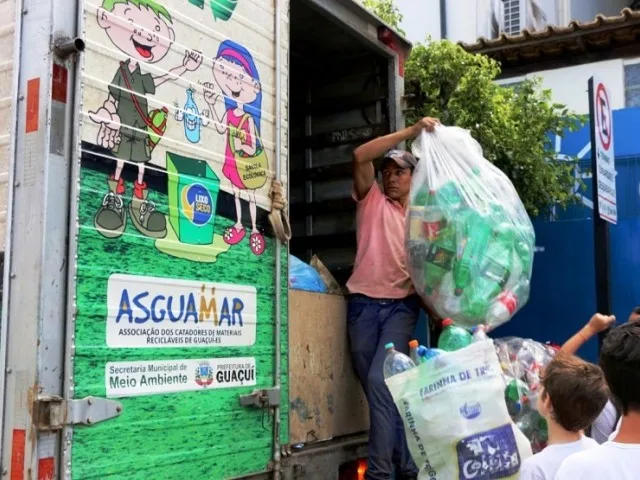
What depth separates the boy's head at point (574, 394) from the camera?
1975 mm

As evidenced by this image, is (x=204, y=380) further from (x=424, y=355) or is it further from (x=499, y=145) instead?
(x=499, y=145)

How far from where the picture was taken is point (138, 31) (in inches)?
98.1

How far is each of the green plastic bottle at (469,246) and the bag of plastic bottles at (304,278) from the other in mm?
633

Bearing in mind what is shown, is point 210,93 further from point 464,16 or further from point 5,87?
point 464,16

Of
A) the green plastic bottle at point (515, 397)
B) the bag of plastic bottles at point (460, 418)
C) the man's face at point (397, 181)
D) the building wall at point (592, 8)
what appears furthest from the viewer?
the building wall at point (592, 8)

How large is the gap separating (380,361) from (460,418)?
84 centimetres

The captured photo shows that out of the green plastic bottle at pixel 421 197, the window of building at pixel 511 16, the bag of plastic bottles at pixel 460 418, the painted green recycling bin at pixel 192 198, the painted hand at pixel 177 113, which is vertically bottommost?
the bag of plastic bottles at pixel 460 418

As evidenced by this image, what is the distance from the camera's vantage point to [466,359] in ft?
8.68

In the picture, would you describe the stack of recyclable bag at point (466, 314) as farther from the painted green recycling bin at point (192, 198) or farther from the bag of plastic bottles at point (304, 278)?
the painted green recycling bin at point (192, 198)

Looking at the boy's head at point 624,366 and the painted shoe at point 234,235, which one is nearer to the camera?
the boy's head at point 624,366

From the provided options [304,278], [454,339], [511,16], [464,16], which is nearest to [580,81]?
[464,16]

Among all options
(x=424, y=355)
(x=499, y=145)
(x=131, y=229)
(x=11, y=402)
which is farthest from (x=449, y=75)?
(x=11, y=402)

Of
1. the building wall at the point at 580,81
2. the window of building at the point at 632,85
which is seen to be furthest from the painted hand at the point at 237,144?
the window of building at the point at 632,85

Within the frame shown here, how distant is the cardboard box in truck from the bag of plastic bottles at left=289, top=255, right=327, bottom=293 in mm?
90
